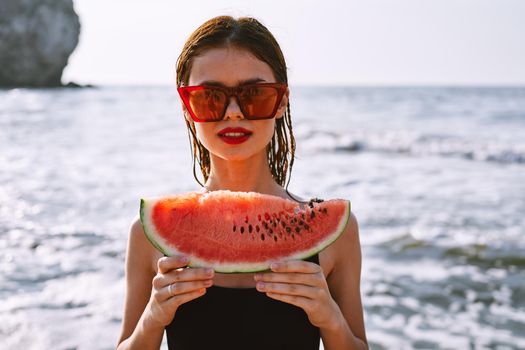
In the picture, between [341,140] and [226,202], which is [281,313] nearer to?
[226,202]

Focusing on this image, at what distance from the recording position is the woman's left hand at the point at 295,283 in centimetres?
180

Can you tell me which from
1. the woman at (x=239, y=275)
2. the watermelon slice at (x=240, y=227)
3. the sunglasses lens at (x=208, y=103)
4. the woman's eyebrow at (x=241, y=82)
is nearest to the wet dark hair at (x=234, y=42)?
the woman at (x=239, y=275)

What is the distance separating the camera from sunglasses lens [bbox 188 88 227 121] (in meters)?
2.22

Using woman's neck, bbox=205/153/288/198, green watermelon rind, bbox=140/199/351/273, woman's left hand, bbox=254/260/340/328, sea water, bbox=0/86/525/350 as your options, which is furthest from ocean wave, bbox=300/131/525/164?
woman's left hand, bbox=254/260/340/328

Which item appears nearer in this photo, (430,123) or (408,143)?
(408,143)

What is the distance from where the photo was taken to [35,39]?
61.7 metres

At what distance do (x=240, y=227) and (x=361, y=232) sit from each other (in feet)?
16.6

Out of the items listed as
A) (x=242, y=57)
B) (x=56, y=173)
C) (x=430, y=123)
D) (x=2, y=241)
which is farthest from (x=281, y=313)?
(x=430, y=123)

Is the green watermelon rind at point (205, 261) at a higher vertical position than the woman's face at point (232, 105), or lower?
lower

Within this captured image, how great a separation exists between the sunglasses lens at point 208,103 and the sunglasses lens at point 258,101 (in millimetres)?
79

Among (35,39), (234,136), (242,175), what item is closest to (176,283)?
(234,136)

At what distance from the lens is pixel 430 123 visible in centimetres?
2405

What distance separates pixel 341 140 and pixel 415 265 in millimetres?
12159

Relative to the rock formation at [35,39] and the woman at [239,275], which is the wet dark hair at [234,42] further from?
the rock formation at [35,39]
